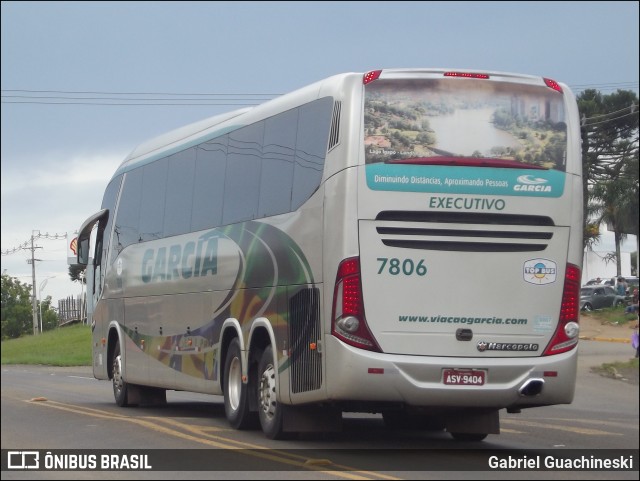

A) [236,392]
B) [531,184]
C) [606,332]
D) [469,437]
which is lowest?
[606,332]

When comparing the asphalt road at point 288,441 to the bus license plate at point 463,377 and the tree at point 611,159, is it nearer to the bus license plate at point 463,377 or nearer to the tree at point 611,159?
the bus license plate at point 463,377

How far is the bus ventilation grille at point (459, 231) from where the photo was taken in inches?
468

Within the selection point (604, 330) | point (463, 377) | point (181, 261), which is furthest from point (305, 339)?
point (604, 330)

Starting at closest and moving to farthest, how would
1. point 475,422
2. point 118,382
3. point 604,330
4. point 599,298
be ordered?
point 475,422 < point 118,382 < point 604,330 < point 599,298

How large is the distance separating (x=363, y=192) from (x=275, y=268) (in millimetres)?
2300

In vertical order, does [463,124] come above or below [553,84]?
below

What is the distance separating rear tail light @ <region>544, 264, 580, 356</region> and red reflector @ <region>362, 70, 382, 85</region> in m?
2.83

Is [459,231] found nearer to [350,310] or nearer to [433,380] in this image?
[350,310]

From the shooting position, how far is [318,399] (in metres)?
12.1

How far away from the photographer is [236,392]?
1509cm

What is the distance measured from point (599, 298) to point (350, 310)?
39.8m

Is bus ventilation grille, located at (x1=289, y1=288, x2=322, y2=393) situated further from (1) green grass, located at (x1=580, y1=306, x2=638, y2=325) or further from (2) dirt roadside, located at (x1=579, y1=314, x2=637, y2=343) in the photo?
(1) green grass, located at (x1=580, y1=306, x2=638, y2=325)

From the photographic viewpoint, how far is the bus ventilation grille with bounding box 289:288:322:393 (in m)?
12.2

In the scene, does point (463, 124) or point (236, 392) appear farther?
point (236, 392)
